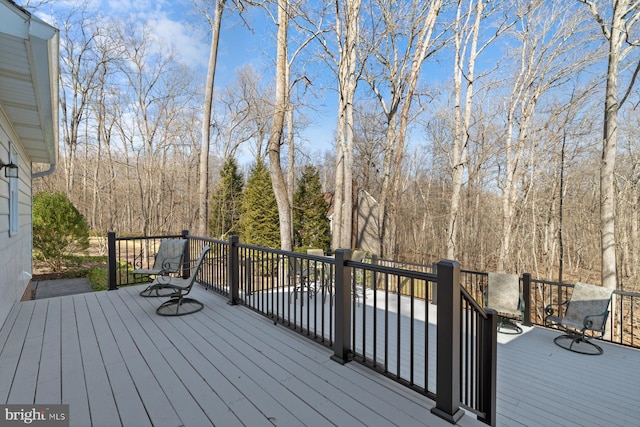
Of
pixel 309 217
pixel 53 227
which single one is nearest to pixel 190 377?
pixel 53 227

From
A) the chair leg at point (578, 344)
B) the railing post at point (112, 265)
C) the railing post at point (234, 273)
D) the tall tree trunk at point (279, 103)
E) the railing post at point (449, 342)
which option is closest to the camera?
the railing post at point (449, 342)

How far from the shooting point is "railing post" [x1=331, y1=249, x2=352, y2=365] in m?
2.70

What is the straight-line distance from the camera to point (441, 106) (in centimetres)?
1218

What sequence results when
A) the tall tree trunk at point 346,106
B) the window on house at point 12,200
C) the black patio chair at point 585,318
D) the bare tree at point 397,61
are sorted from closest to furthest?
the black patio chair at point 585,318 → the window on house at point 12,200 → the tall tree trunk at point 346,106 → the bare tree at point 397,61

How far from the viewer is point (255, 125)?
55.1 ft

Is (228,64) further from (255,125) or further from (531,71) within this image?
(531,71)

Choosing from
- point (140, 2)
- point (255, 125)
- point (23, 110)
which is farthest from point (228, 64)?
point (23, 110)

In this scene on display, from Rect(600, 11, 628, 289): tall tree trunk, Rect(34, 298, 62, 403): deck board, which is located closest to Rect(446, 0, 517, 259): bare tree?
Rect(600, 11, 628, 289): tall tree trunk

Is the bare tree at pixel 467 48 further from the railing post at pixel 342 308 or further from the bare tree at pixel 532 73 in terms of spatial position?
the railing post at pixel 342 308

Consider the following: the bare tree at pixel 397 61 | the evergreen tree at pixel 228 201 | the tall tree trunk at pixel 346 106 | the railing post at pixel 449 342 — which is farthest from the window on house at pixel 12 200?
the evergreen tree at pixel 228 201

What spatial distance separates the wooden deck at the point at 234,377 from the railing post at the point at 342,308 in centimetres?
11

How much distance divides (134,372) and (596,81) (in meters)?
12.5

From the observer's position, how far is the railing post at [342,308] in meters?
2.70

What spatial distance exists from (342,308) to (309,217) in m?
12.1
